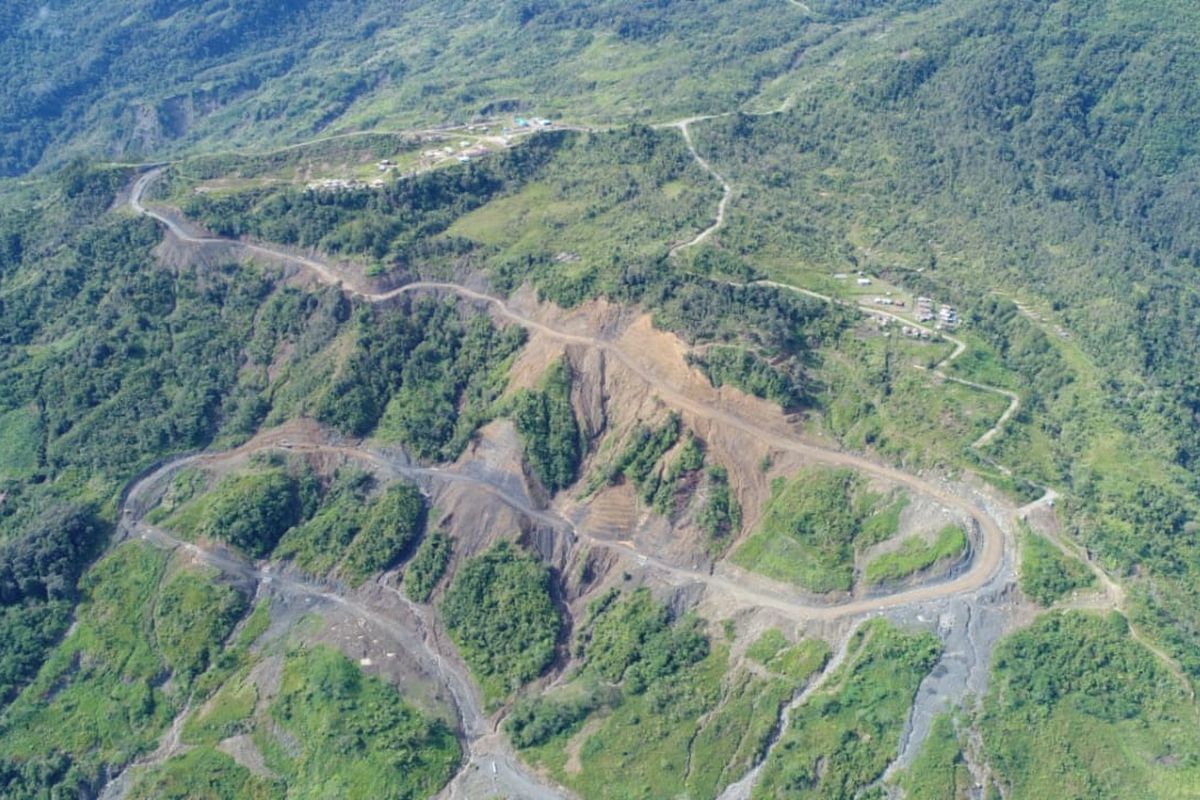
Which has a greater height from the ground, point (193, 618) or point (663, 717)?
point (193, 618)

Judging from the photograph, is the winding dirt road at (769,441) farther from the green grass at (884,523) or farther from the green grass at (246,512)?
the green grass at (246,512)

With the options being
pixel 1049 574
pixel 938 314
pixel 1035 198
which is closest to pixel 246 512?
pixel 1049 574

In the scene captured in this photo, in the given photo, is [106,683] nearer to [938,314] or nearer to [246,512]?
[246,512]

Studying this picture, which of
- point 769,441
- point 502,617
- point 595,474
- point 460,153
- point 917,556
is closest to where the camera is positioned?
point 917,556

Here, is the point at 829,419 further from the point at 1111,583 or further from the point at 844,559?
the point at 1111,583

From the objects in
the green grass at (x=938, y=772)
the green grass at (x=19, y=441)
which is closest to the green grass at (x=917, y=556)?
the green grass at (x=938, y=772)

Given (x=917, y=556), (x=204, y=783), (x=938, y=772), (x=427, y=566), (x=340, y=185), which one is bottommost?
(x=938, y=772)

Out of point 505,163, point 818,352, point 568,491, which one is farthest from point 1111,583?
point 505,163
